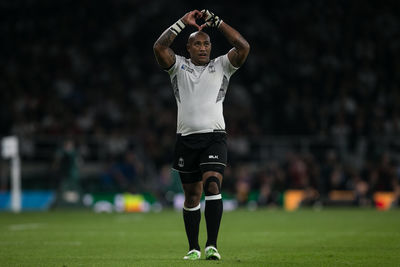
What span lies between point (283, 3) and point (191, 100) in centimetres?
2424

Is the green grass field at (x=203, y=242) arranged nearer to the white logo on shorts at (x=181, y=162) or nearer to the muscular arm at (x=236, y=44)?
the white logo on shorts at (x=181, y=162)

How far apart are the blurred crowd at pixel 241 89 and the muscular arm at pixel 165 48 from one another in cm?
1726

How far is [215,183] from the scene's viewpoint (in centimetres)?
882

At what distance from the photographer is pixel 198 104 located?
914 centimetres

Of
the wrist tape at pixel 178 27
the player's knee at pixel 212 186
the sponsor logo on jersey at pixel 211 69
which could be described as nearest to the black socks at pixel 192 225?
the player's knee at pixel 212 186

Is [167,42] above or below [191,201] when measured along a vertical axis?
above

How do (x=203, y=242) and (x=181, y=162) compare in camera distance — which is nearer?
(x=181, y=162)

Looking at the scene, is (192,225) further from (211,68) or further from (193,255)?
(211,68)

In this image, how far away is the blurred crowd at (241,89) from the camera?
27203 millimetres

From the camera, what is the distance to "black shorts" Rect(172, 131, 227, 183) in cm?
899

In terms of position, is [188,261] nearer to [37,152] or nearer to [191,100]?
[191,100]

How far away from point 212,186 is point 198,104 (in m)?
1.00

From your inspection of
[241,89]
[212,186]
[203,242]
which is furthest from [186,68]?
[241,89]

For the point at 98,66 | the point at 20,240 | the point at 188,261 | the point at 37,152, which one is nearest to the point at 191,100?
the point at 188,261
